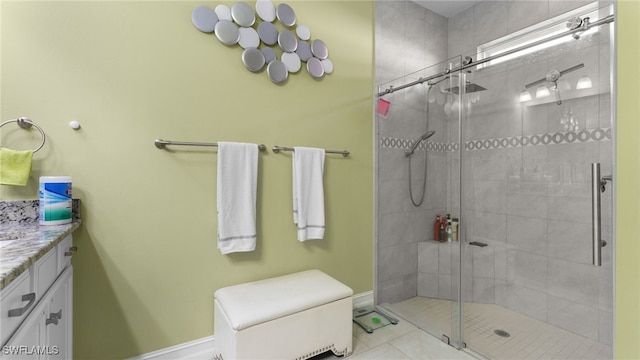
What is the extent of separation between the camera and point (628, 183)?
0.77m

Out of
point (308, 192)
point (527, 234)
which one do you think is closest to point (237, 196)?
point (308, 192)

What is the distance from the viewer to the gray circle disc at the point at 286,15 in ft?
6.10

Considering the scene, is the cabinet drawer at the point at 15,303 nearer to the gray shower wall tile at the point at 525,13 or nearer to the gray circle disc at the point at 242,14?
the gray circle disc at the point at 242,14

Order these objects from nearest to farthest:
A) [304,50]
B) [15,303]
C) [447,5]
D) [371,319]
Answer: [15,303] → [304,50] → [371,319] → [447,5]

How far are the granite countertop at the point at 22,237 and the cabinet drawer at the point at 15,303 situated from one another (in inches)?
1.8

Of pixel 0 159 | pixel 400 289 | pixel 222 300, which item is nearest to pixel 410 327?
pixel 400 289

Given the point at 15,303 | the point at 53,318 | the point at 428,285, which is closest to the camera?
the point at 15,303

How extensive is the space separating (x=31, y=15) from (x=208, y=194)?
3.72 ft

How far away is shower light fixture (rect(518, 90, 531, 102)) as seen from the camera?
68.8 inches

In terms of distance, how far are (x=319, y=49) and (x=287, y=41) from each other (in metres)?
0.26

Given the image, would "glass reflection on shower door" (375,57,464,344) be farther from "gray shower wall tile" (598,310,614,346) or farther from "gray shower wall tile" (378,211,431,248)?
"gray shower wall tile" (598,310,614,346)

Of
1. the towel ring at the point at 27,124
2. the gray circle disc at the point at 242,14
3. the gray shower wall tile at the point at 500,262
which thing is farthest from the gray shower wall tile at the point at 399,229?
the towel ring at the point at 27,124

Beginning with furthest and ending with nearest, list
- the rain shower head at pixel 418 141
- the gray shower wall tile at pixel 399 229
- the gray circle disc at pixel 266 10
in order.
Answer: the gray shower wall tile at pixel 399 229 < the rain shower head at pixel 418 141 < the gray circle disc at pixel 266 10

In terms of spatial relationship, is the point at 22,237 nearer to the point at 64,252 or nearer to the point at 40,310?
the point at 64,252
